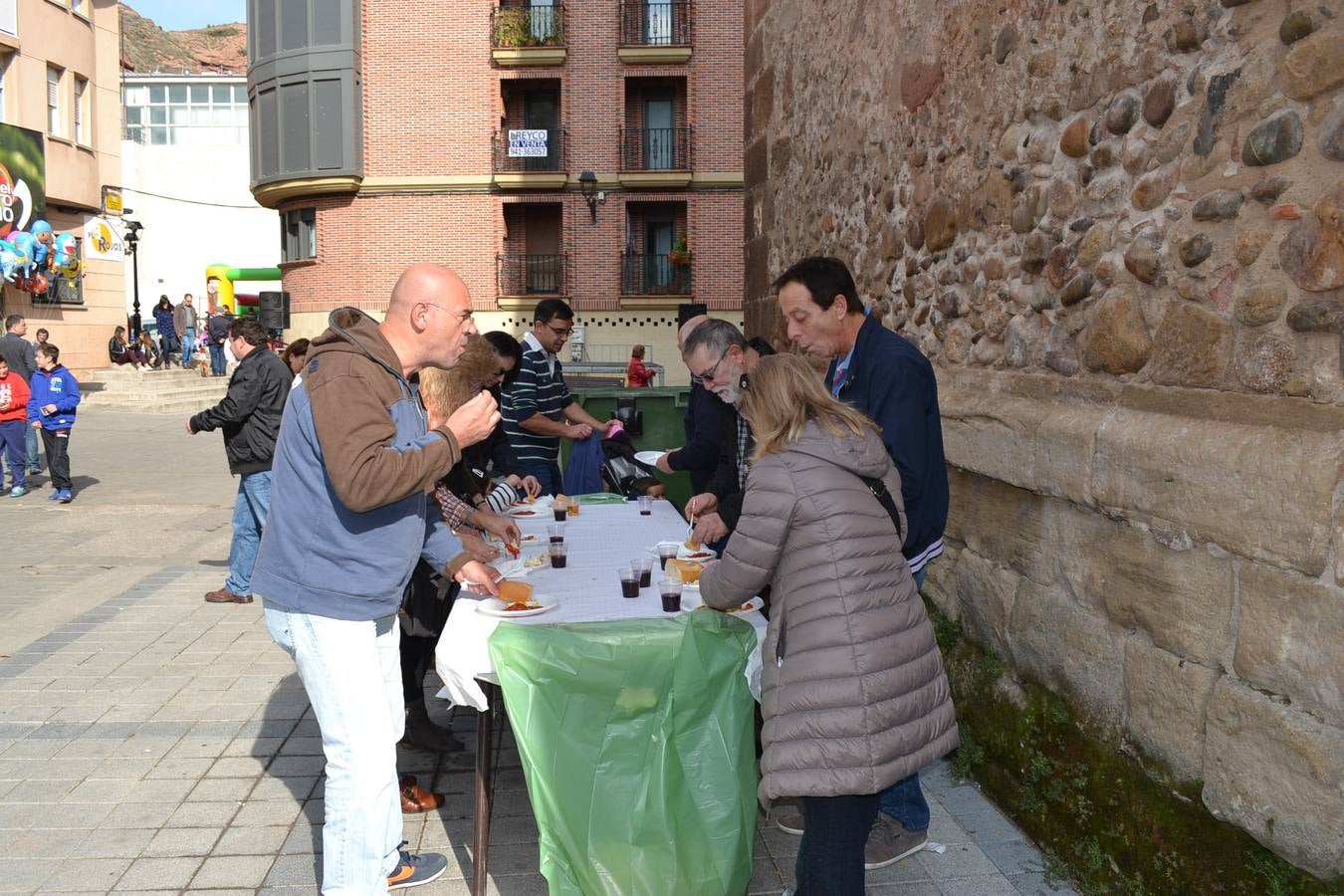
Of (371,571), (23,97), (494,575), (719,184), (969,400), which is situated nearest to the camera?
(371,571)

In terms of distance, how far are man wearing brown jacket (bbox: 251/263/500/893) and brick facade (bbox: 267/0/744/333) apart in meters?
25.0

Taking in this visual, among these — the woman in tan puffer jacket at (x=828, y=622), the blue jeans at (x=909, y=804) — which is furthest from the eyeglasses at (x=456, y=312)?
the blue jeans at (x=909, y=804)

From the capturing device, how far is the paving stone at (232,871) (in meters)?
3.46

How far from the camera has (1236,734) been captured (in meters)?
2.71

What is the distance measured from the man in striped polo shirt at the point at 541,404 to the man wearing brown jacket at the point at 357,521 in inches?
132

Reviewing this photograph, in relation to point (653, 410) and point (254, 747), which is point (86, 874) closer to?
point (254, 747)

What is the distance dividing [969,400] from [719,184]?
24.3m

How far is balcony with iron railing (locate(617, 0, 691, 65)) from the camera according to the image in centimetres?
2753

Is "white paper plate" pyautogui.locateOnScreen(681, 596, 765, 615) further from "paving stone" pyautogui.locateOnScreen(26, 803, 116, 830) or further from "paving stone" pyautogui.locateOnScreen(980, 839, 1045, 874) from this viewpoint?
"paving stone" pyautogui.locateOnScreen(26, 803, 116, 830)

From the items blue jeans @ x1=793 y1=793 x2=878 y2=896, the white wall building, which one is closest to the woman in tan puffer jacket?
blue jeans @ x1=793 y1=793 x2=878 y2=896

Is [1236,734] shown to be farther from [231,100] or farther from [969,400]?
[231,100]

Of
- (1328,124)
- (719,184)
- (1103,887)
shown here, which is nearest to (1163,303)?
(1328,124)

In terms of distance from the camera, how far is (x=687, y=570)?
366 centimetres

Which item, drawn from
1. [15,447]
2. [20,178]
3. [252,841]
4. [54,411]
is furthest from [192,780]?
[20,178]
